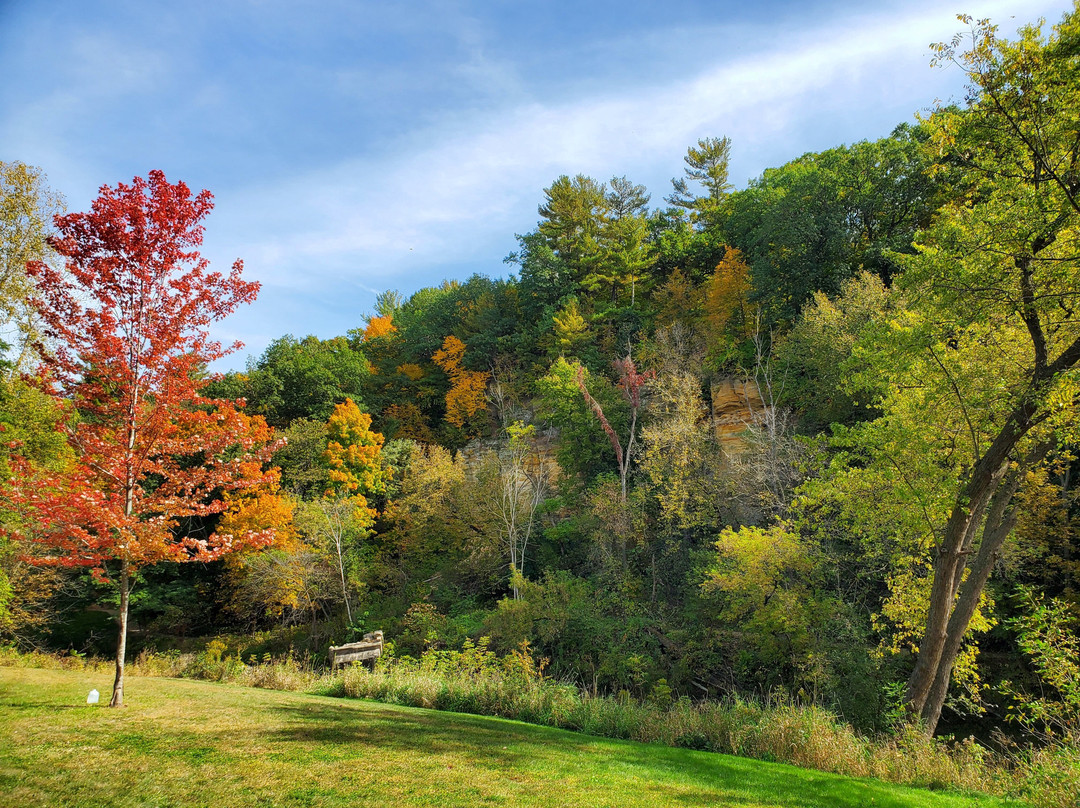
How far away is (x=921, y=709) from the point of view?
31.2 feet

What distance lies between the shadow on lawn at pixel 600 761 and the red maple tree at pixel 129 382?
3105 mm

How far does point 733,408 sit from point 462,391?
1778 centimetres

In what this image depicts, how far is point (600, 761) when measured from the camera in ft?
21.0

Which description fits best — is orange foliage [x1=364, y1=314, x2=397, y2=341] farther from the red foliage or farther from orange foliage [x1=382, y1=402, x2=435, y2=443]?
the red foliage

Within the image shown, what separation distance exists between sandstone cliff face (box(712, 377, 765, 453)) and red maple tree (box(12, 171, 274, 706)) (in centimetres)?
2109

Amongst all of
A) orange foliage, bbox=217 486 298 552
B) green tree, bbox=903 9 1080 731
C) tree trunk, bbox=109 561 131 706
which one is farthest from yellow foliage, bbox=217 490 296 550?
green tree, bbox=903 9 1080 731

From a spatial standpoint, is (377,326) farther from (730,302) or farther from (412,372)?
(730,302)

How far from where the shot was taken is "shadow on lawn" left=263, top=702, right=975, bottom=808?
5559 mm

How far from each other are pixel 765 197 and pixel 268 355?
111 feet

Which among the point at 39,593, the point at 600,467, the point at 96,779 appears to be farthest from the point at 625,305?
the point at 96,779

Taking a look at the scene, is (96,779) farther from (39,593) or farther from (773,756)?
(39,593)

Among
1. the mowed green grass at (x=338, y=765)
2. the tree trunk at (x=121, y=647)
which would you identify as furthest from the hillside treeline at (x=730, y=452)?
the mowed green grass at (x=338, y=765)

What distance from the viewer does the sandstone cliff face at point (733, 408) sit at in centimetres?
2472

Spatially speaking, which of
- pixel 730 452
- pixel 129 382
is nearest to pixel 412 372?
pixel 730 452
